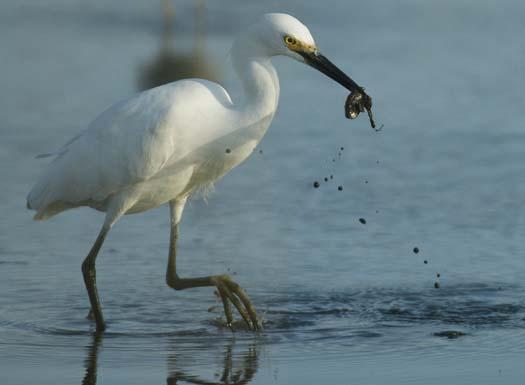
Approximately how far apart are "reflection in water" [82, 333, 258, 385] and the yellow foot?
42 centimetres

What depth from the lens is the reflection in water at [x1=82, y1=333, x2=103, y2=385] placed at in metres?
6.42

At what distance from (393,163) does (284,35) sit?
3970 millimetres

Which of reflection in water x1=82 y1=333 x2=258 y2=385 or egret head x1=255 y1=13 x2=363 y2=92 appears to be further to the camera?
egret head x1=255 y1=13 x2=363 y2=92

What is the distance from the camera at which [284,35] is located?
738 cm

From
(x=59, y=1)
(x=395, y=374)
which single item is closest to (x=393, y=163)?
(x=395, y=374)

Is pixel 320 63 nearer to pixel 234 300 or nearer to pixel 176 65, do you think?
pixel 234 300

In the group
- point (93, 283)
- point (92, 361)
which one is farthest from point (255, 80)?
point (92, 361)

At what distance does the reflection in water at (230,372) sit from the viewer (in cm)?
643

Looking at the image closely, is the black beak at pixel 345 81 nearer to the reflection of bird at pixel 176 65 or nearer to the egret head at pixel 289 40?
the egret head at pixel 289 40

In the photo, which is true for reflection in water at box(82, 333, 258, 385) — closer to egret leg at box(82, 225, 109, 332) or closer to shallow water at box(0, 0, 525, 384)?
shallow water at box(0, 0, 525, 384)

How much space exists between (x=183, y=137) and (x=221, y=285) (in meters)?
0.92

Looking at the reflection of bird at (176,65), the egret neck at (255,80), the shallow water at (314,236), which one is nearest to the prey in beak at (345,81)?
the egret neck at (255,80)

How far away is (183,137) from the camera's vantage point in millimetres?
7453

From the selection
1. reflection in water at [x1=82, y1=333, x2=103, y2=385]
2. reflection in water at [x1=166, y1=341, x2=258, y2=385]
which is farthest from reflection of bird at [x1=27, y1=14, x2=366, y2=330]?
reflection in water at [x1=166, y1=341, x2=258, y2=385]
